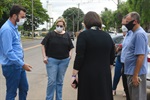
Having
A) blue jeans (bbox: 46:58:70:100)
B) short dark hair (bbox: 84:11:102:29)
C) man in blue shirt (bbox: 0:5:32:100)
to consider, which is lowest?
blue jeans (bbox: 46:58:70:100)

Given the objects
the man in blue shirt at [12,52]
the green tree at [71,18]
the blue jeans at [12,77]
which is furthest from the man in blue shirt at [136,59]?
the green tree at [71,18]

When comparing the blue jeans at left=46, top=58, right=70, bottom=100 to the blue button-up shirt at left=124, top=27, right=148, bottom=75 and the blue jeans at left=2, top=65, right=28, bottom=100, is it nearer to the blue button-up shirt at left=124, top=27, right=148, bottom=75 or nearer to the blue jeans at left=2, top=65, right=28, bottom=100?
the blue jeans at left=2, top=65, right=28, bottom=100

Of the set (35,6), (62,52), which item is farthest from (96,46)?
(35,6)

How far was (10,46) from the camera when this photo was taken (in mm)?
4652

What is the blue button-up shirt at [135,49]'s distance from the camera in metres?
4.93

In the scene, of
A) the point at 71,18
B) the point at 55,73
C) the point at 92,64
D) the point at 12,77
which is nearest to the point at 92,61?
the point at 92,64

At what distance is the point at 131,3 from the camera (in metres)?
32.8

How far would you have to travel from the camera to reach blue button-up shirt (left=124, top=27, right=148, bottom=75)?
4.93m

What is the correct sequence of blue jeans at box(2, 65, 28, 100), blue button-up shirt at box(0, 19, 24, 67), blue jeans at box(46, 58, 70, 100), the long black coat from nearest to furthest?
1. the long black coat
2. blue button-up shirt at box(0, 19, 24, 67)
3. blue jeans at box(2, 65, 28, 100)
4. blue jeans at box(46, 58, 70, 100)

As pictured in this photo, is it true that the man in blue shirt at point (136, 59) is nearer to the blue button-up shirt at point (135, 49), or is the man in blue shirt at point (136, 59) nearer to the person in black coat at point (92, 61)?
the blue button-up shirt at point (135, 49)

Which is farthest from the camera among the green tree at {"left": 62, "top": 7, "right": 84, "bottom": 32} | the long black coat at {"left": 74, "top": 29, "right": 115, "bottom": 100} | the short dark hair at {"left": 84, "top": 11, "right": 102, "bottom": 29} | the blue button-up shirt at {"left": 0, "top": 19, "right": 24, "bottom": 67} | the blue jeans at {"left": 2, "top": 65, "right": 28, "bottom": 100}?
the green tree at {"left": 62, "top": 7, "right": 84, "bottom": 32}

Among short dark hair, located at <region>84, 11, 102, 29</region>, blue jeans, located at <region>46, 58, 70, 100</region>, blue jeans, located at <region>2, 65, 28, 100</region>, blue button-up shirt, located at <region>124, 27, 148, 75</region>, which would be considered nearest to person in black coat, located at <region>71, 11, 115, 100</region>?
short dark hair, located at <region>84, 11, 102, 29</region>

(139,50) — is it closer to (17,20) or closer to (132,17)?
(132,17)

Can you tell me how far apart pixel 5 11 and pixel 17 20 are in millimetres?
41336
